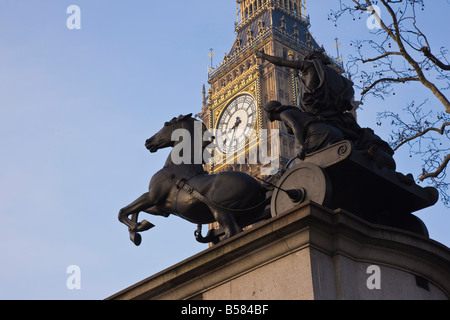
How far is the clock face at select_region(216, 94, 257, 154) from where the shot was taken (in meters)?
69.1

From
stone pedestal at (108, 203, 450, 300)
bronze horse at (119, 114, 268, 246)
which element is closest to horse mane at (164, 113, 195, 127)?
bronze horse at (119, 114, 268, 246)

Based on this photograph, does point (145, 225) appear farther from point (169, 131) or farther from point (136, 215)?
point (169, 131)

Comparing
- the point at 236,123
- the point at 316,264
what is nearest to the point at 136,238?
the point at 316,264

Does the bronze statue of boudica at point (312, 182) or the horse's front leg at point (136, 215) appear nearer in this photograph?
the bronze statue of boudica at point (312, 182)

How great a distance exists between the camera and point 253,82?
70.4 m

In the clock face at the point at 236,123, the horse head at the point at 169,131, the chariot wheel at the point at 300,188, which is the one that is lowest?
the chariot wheel at the point at 300,188

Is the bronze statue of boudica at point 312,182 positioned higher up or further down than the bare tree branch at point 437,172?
further down

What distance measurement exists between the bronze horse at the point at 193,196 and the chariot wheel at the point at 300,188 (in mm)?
867

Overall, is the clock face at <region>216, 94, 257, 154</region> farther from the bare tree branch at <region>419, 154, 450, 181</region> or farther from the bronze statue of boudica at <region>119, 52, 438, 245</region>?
the bronze statue of boudica at <region>119, 52, 438, 245</region>

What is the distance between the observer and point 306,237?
8.75 metres

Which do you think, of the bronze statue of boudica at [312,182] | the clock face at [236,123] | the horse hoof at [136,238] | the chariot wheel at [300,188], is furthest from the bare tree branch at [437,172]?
the clock face at [236,123]

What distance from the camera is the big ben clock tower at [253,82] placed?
6825cm

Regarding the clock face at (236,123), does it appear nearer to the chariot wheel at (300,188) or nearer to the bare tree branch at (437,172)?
the bare tree branch at (437,172)
